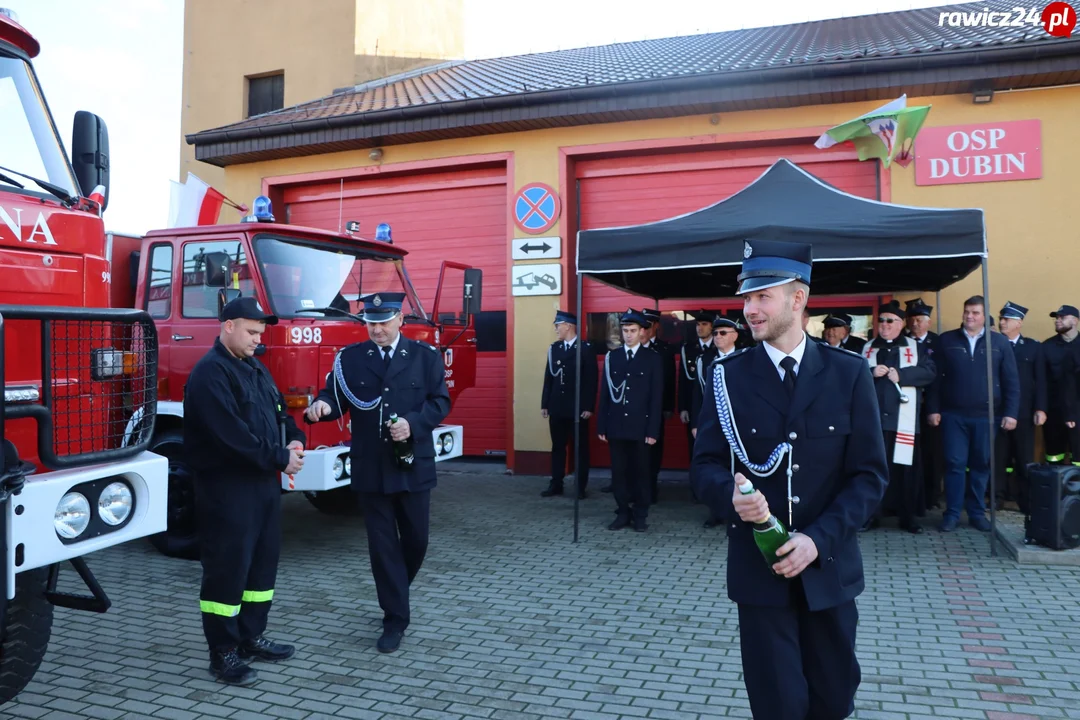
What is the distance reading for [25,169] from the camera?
3480 mm

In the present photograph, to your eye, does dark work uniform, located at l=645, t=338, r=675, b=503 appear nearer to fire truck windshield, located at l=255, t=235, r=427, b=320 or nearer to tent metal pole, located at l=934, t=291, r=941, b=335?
tent metal pole, located at l=934, t=291, r=941, b=335

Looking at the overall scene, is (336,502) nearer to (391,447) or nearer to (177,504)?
(177,504)

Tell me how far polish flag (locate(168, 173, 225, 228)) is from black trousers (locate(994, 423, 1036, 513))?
7.33 m

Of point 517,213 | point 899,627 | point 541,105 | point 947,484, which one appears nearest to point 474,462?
point 517,213

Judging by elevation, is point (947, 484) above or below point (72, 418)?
below

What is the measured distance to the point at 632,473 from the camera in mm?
7574

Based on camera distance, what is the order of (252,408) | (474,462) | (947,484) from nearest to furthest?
(252,408) → (947,484) → (474,462)

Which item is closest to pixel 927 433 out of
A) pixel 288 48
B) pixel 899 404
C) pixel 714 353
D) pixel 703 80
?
pixel 899 404

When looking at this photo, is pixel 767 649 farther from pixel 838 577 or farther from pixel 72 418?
pixel 72 418

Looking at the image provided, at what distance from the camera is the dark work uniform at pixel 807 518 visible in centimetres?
245

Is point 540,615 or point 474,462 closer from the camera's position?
point 540,615

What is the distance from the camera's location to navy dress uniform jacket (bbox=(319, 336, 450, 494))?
14.8 feet

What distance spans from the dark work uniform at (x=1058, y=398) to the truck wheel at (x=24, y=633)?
8.03 meters

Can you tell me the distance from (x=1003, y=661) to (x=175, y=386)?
19.0ft
